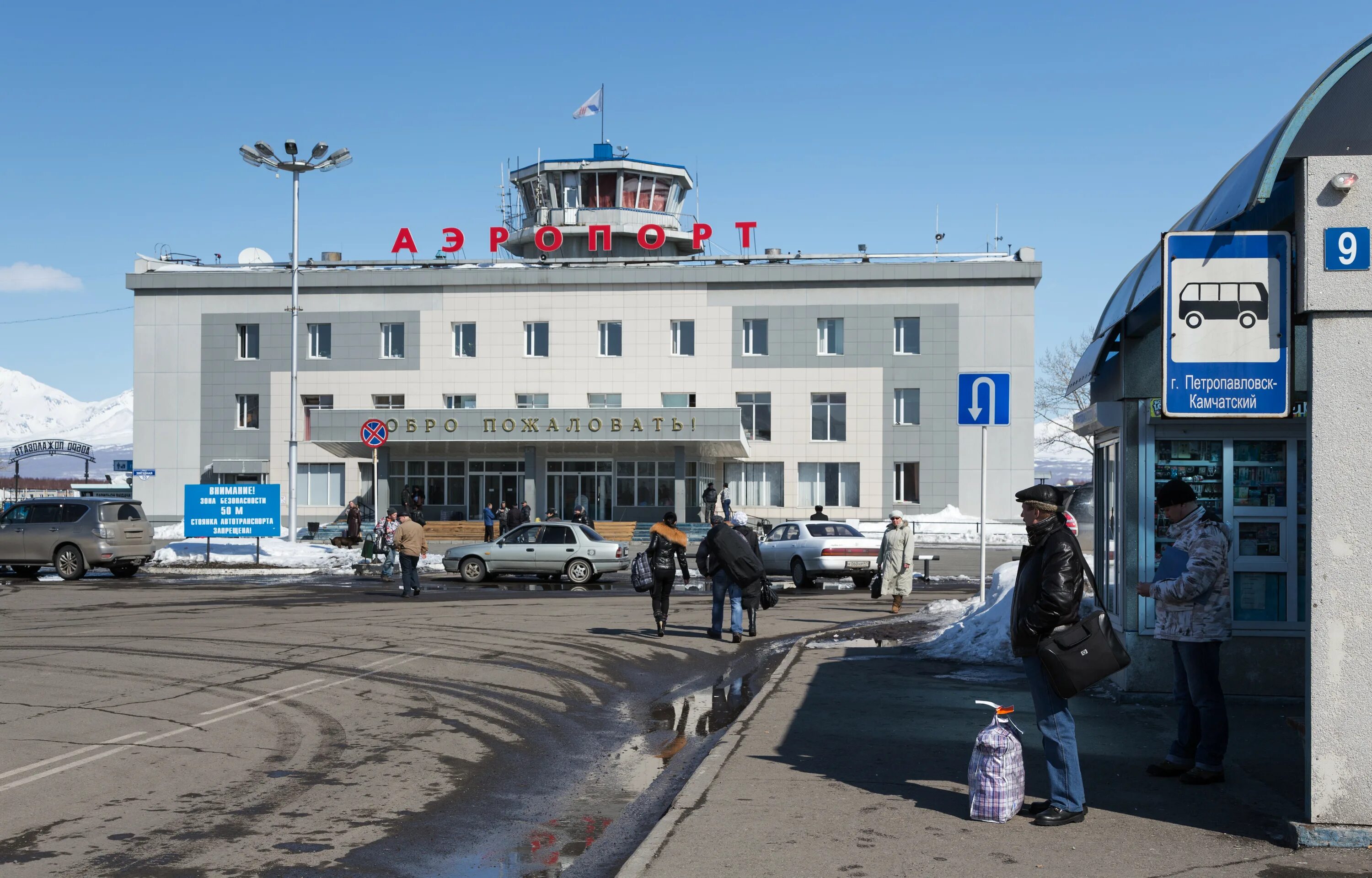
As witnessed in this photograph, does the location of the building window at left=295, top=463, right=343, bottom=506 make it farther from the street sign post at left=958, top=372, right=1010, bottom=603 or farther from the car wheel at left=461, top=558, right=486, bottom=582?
the street sign post at left=958, top=372, right=1010, bottom=603

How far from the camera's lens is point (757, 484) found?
55656mm

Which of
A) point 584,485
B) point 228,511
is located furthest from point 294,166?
point 584,485

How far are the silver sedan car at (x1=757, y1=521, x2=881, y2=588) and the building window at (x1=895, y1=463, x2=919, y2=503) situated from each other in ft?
91.1

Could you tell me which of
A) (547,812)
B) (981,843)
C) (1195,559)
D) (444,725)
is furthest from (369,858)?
(1195,559)

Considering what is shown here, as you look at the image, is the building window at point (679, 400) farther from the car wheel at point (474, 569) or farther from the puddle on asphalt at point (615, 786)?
the puddle on asphalt at point (615, 786)

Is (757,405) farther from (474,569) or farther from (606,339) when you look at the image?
(474,569)

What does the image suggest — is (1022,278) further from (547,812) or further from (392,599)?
(547,812)

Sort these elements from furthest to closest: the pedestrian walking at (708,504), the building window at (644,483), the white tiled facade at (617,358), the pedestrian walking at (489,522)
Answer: the white tiled facade at (617,358) < the building window at (644,483) < the pedestrian walking at (708,504) < the pedestrian walking at (489,522)

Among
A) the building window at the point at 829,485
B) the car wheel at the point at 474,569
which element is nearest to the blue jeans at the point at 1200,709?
the car wheel at the point at 474,569

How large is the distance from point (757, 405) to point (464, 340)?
46.5 feet

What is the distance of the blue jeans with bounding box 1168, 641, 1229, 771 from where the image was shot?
24.0ft

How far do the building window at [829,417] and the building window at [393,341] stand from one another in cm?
1954

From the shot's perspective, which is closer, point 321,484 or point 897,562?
point 897,562

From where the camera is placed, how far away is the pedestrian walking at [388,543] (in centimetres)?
2736
